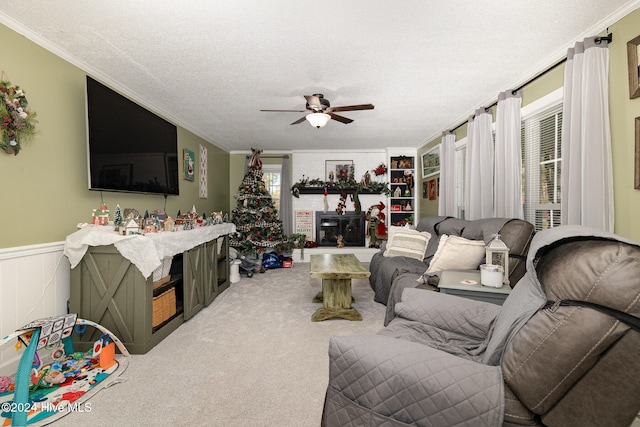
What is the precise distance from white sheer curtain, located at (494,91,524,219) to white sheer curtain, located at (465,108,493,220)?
246 millimetres

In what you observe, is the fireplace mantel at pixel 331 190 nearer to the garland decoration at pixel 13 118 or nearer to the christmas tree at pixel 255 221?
the christmas tree at pixel 255 221

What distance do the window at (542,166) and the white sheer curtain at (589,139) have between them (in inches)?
18.0

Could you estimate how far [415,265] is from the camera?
3.54m

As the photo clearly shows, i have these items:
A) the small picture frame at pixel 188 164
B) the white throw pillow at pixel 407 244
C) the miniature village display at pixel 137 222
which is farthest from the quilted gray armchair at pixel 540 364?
the small picture frame at pixel 188 164

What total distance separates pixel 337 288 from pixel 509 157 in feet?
7.55

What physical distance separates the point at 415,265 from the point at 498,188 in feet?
4.16

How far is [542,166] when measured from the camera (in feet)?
9.67

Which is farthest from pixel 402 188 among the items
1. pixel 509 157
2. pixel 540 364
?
pixel 540 364

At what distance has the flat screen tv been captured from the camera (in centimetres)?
267

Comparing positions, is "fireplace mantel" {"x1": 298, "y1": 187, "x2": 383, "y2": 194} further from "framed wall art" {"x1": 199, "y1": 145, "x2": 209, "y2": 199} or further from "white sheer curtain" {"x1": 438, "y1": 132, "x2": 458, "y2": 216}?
"framed wall art" {"x1": 199, "y1": 145, "x2": 209, "y2": 199}

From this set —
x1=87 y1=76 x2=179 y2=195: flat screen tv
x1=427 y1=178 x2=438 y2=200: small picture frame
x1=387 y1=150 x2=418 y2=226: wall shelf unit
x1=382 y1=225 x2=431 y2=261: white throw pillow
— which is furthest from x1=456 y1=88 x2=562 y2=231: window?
x1=87 y1=76 x2=179 y2=195: flat screen tv

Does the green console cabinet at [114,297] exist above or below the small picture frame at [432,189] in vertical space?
below

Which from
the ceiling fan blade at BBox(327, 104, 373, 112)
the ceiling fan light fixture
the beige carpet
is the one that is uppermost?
the ceiling fan blade at BBox(327, 104, 373, 112)

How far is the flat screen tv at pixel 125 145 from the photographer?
2.67 metres
